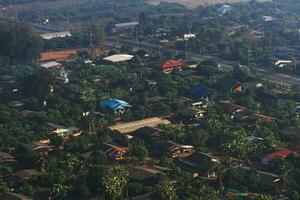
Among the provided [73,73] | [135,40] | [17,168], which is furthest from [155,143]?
[135,40]

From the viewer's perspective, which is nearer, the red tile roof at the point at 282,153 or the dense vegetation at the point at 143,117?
the dense vegetation at the point at 143,117

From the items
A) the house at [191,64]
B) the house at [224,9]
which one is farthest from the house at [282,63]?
the house at [224,9]

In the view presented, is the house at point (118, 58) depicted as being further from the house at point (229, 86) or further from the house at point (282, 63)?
the house at point (282, 63)

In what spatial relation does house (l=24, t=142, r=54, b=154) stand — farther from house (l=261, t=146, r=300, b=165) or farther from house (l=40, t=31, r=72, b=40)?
house (l=40, t=31, r=72, b=40)

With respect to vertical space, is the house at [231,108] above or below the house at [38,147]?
below

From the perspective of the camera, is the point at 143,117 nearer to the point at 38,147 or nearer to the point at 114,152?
the point at 114,152

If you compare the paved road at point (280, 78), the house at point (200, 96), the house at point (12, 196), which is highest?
the house at point (12, 196)

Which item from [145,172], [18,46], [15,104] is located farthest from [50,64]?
[145,172]
